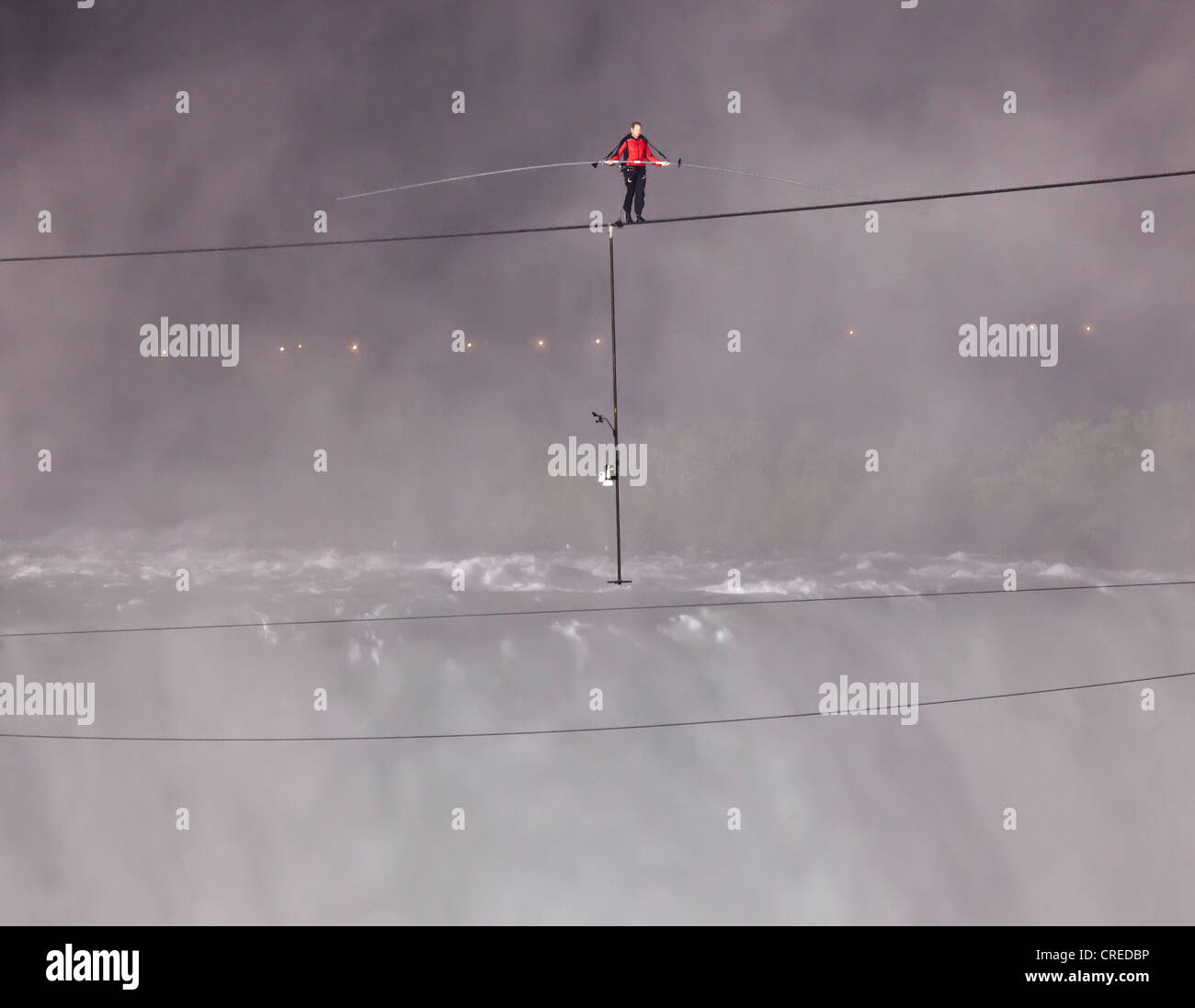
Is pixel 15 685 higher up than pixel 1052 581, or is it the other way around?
pixel 1052 581

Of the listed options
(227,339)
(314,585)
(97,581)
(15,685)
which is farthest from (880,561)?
(15,685)

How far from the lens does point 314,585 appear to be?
2092 centimetres

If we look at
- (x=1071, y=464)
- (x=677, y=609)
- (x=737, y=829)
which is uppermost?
(x=1071, y=464)

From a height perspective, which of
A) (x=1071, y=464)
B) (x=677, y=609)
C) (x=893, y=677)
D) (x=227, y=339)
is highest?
(x=227, y=339)

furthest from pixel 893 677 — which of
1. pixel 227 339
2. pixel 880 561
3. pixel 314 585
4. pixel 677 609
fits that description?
pixel 227 339

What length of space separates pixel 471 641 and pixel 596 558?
3.09m

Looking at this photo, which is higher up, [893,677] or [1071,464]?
[1071,464]

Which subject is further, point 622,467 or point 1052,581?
point 622,467

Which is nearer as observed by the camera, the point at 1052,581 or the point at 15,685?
the point at 1052,581

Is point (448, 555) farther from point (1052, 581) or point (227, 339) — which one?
point (1052, 581)

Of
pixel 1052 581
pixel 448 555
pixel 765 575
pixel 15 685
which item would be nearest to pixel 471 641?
pixel 448 555

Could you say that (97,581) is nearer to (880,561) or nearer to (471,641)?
(471,641)

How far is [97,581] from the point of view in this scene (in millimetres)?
21469

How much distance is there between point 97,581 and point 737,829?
1406cm
